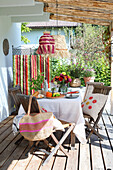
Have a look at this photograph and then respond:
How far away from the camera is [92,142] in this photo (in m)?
4.38

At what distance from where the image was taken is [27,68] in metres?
7.17

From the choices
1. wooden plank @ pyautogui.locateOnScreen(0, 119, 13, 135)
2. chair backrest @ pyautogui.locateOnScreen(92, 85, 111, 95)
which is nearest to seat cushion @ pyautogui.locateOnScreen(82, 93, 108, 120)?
chair backrest @ pyautogui.locateOnScreen(92, 85, 111, 95)

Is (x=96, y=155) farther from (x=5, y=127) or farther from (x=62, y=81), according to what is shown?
(x=5, y=127)

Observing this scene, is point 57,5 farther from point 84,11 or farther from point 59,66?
point 59,66

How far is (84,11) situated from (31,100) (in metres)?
3.18

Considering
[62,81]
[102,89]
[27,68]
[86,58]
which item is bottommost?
[102,89]

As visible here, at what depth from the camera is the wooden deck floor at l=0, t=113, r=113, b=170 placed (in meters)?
3.38

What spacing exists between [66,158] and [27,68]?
3986mm

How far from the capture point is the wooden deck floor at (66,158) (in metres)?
3.38

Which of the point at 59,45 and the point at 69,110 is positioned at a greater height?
the point at 59,45

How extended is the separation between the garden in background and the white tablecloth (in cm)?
321

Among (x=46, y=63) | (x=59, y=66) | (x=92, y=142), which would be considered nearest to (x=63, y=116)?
(x=92, y=142)

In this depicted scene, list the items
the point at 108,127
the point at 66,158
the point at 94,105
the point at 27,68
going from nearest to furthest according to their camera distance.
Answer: the point at 66,158, the point at 94,105, the point at 108,127, the point at 27,68

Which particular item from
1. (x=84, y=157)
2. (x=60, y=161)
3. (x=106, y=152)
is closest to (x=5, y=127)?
(x=60, y=161)
